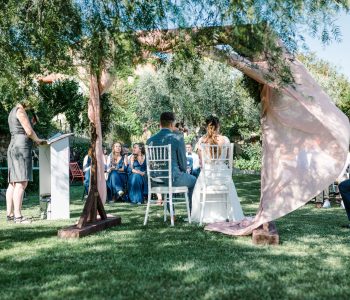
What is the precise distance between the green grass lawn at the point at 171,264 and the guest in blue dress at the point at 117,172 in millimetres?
5344

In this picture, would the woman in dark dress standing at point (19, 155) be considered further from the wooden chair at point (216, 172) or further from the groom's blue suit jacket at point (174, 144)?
the wooden chair at point (216, 172)

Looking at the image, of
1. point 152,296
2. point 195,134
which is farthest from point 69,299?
point 195,134

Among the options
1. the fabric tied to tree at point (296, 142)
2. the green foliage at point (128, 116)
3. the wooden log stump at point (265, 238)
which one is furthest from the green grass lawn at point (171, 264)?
the green foliage at point (128, 116)

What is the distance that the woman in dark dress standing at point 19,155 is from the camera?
294 inches

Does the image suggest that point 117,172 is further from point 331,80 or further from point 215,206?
point 331,80

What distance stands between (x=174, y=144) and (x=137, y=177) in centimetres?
474

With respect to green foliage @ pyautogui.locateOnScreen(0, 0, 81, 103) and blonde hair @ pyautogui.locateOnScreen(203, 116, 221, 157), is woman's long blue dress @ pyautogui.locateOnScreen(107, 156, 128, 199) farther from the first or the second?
green foliage @ pyautogui.locateOnScreen(0, 0, 81, 103)

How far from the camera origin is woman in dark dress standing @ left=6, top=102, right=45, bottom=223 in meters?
7.47

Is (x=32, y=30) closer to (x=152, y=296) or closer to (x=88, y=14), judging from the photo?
(x=88, y=14)

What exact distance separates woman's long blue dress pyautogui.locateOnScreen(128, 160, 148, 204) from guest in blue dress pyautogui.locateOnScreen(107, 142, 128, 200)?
0.90 feet

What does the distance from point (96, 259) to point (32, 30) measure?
2.63 m

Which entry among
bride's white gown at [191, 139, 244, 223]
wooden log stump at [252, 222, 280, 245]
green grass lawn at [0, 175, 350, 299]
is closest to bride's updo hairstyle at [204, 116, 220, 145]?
bride's white gown at [191, 139, 244, 223]

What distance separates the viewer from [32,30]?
5.52 metres

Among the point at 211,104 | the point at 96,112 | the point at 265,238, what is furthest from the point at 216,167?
the point at 211,104
